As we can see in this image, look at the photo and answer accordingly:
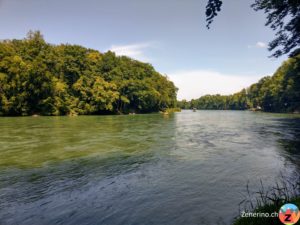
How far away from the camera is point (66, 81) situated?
86.5 m

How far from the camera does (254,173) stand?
13031mm

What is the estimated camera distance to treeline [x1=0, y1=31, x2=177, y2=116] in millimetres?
70938

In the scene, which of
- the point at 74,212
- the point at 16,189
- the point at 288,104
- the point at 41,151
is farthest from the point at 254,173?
the point at 288,104

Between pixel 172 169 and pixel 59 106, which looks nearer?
pixel 172 169

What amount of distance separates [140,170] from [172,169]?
71.5 inches

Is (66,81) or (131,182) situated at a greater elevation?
(66,81)

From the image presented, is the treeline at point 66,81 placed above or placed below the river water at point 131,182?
above

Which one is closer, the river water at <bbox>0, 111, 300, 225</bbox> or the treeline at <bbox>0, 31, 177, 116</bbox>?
the river water at <bbox>0, 111, 300, 225</bbox>

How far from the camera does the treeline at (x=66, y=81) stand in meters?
70.9

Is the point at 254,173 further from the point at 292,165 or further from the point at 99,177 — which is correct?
the point at 99,177

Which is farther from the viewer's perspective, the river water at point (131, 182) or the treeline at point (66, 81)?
the treeline at point (66, 81)

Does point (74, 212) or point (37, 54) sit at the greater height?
point (37, 54)

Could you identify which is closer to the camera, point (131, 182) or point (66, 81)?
point (131, 182)

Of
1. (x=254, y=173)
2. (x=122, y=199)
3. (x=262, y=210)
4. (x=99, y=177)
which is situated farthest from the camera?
(x=254, y=173)
